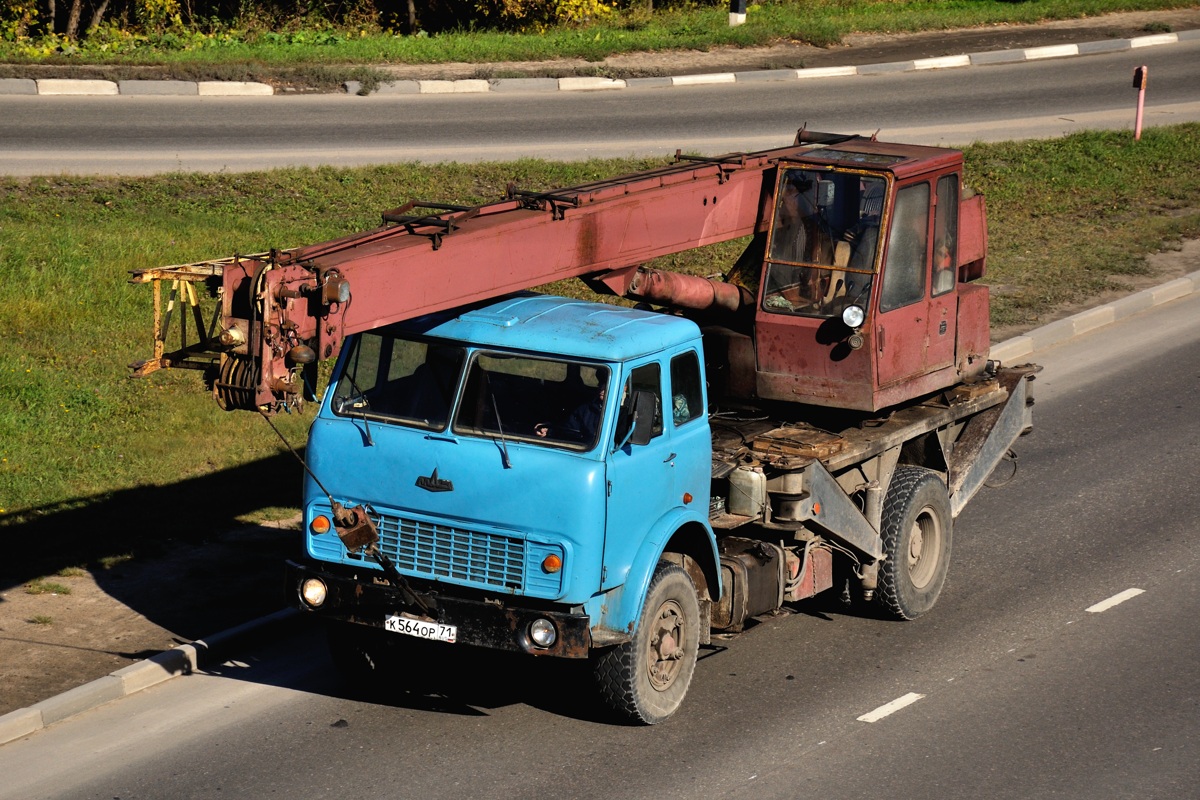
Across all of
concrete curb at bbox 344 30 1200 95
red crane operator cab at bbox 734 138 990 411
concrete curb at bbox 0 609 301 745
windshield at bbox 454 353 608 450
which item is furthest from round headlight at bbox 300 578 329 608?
concrete curb at bbox 344 30 1200 95

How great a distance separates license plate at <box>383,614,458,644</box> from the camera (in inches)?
326

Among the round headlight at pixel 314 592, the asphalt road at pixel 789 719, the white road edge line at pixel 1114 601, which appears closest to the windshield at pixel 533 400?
the round headlight at pixel 314 592

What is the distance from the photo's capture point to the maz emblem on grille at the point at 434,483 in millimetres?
8336

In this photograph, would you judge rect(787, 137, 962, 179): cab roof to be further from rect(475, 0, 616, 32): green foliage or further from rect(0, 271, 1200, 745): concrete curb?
rect(475, 0, 616, 32): green foliage

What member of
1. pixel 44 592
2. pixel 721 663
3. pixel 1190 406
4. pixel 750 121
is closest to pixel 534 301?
pixel 721 663

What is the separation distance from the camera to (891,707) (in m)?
9.08

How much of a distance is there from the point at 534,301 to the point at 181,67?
658 inches

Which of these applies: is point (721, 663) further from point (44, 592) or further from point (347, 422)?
point (44, 592)

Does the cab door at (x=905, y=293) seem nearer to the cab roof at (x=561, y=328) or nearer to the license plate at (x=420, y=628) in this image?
the cab roof at (x=561, y=328)

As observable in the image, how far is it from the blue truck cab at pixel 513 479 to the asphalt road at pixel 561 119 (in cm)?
1231

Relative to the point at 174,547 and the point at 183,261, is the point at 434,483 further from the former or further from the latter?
the point at 183,261

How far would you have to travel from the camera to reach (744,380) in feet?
34.2

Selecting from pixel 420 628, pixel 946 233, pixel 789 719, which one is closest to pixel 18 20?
pixel 946 233

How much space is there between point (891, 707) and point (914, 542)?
1.86 meters
